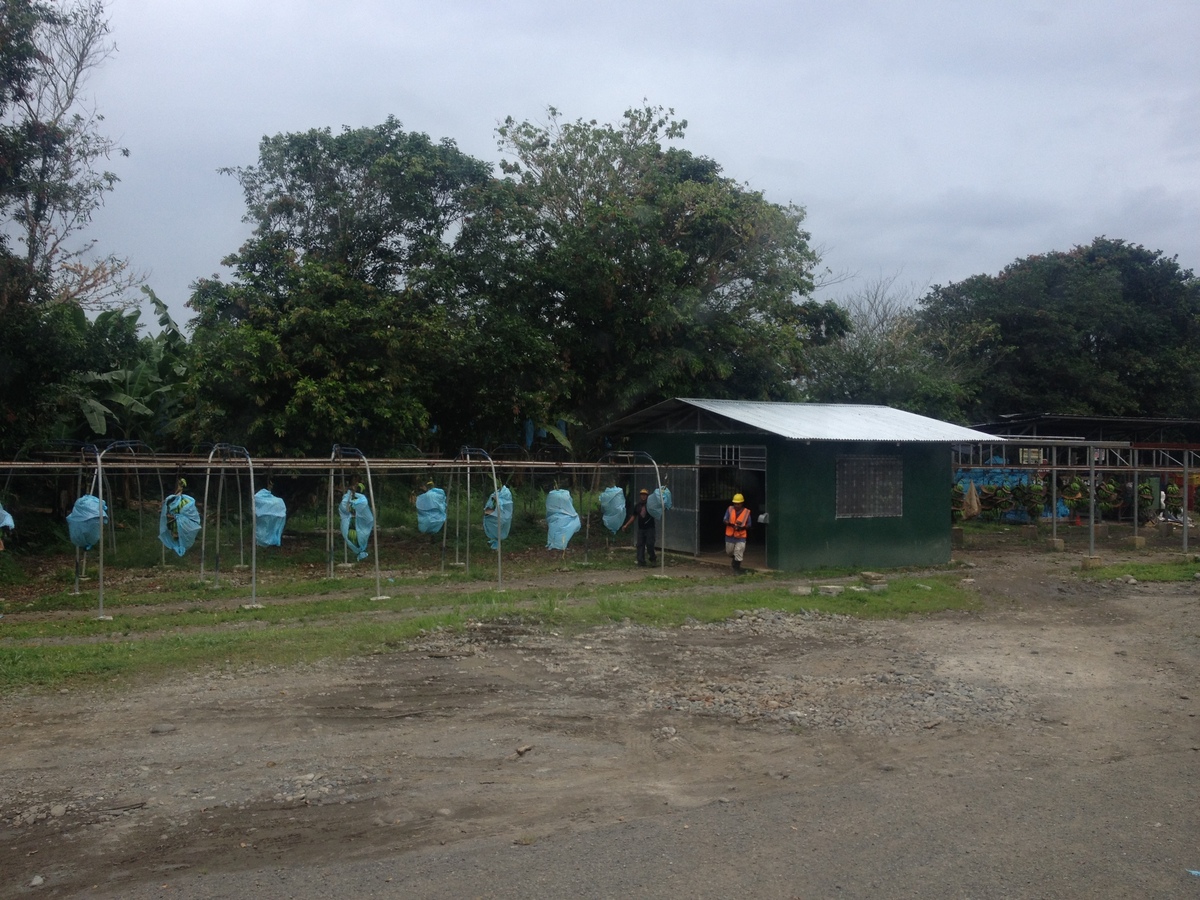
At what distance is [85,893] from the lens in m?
4.89

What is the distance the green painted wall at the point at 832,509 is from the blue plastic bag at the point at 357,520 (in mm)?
7416

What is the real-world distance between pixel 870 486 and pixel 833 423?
1441 mm

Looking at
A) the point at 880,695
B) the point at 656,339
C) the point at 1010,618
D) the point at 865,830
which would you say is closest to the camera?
the point at 865,830

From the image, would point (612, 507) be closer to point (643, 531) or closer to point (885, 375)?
point (643, 531)

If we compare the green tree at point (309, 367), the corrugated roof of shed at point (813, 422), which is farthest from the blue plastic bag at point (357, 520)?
the corrugated roof of shed at point (813, 422)

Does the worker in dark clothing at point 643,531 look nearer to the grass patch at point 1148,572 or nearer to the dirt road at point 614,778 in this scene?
the dirt road at point 614,778

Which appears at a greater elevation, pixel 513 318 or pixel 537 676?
pixel 513 318

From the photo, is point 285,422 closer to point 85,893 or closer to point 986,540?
point 85,893

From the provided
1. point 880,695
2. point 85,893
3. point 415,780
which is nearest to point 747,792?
point 415,780

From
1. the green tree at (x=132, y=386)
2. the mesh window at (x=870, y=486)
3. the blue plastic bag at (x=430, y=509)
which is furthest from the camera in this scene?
the green tree at (x=132, y=386)

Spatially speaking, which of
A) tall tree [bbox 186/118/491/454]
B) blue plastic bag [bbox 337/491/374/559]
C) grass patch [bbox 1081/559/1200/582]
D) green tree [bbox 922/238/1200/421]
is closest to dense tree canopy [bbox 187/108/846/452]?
tall tree [bbox 186/118/491/454]

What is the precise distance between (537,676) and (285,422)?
11.0 meters

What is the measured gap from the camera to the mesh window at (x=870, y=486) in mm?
19125

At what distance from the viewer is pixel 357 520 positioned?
1498cm
